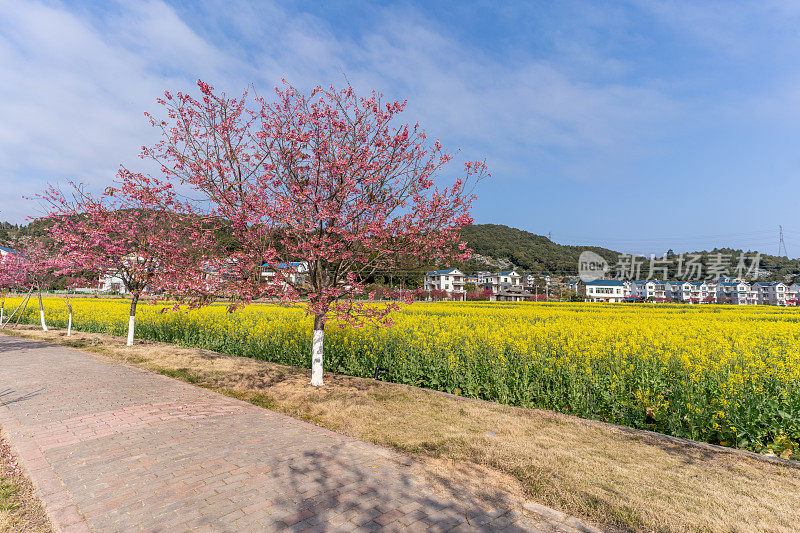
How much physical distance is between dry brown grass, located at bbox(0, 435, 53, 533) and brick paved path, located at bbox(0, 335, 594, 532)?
0.28 feet

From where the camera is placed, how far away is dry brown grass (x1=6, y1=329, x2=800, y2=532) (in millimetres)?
3436

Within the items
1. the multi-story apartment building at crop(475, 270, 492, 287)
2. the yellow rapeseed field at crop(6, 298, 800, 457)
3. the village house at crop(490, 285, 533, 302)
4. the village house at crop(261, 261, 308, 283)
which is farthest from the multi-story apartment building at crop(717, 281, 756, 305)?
the village house at crop(261, 261, 308, 283)

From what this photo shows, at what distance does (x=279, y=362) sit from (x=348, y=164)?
6.50 metres

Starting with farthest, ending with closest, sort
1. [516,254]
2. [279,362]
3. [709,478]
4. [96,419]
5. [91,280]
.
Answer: [516,254] → [91,280] → [279,362] → [96,419] → [709,478]

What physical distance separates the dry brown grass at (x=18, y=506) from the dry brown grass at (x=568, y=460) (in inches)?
126

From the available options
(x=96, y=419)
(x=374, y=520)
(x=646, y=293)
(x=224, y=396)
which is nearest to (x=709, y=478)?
(x=374, y=520)

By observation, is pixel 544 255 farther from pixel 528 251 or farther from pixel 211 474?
pixel 211 474

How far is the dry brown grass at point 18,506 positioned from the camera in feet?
10.5

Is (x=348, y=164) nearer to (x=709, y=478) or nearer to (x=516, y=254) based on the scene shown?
(x=709, y=478)

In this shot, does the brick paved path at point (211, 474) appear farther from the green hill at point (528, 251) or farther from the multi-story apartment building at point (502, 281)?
the green hill at point (528, 251)

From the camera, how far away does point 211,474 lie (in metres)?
4.17

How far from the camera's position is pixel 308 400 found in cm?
714

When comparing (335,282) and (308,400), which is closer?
(308,400)

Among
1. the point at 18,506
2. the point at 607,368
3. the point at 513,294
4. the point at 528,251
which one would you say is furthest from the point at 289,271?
the point at 528,251
